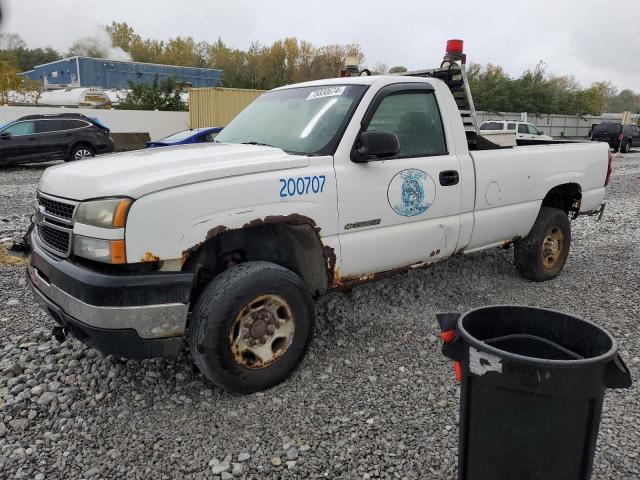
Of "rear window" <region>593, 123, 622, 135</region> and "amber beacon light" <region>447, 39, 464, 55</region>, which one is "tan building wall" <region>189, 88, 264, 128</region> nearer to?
"rear window" <region>593, 123, 622, 135</region>

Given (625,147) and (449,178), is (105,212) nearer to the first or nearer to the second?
(449,178)

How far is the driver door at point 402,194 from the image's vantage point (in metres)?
3.53

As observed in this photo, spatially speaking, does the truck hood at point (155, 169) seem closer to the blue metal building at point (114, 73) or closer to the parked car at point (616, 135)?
the parked car at point (616, 135)

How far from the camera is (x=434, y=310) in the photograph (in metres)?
4.66

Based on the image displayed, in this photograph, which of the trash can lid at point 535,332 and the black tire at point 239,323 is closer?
the trash can lid at point 535,332

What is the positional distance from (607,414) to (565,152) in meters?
2.91

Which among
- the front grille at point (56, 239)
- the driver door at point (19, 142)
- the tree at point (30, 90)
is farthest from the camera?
the tree at point (30, 90)

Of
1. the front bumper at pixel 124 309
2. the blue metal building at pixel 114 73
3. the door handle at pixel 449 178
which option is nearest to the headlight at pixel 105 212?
the front bumper at pixel 124 309

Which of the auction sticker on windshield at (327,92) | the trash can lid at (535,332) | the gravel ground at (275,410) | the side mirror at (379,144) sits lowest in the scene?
the gravel ground at (275,410)

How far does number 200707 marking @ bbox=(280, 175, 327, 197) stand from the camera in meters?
3.17

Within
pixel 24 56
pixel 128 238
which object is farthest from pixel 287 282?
pixel 24 56

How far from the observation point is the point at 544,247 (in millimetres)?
5344

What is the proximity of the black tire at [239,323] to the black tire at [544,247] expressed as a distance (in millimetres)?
2857

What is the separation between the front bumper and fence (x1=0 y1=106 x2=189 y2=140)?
978 inches
